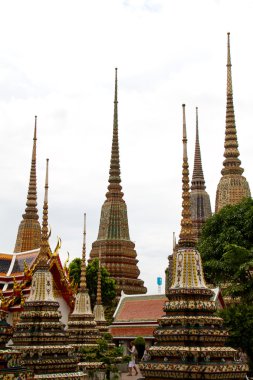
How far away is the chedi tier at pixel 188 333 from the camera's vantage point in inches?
466

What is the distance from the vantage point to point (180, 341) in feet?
39.9

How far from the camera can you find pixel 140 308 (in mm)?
35062

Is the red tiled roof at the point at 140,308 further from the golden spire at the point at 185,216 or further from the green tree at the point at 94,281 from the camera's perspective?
the golden spire at the point at 185,216

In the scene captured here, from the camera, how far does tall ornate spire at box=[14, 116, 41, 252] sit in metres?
46.6

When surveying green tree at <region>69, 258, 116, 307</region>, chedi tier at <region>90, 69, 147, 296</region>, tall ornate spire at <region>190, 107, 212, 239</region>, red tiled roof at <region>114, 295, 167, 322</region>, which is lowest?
red tiled roof at <region>114, 295, 167, 322</region>

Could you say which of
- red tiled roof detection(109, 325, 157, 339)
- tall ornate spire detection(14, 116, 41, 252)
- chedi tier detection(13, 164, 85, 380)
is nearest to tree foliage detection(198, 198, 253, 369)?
red tiled roof detection(109, 325, 157, 339)

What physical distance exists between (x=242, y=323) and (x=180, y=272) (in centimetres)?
764

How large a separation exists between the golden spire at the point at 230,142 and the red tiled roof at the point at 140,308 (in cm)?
1395

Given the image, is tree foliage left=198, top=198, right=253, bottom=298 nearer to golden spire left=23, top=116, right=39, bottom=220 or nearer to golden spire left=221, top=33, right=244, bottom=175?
golden spire left=221, top=33, right=244, bottom=175

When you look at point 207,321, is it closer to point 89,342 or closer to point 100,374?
point 100,374

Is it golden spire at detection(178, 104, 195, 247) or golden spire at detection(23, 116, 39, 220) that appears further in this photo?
golden spire at detection(23, 116, 39, 220)

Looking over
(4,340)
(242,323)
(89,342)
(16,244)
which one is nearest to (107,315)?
(16,244)

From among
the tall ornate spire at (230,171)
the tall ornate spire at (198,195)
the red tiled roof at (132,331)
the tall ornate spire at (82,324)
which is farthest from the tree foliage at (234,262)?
the tall ornate spire at (198,195)

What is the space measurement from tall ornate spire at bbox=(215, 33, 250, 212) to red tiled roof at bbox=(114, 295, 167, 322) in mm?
11553
